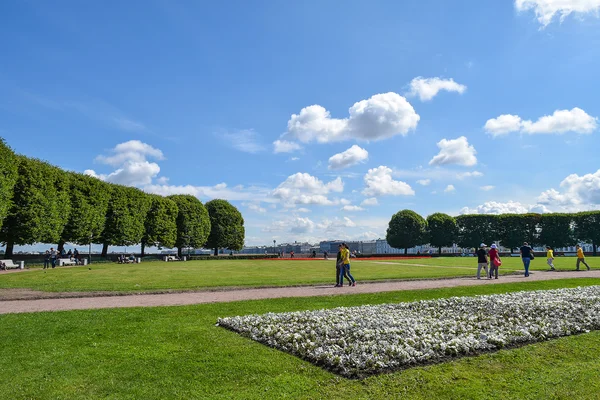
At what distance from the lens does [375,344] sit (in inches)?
309

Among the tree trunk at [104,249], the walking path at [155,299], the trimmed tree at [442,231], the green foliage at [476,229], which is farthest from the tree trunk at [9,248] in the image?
the green foliage at [476,229]

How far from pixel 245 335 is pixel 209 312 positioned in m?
3.43

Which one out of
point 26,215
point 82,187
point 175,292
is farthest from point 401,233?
point 175,292

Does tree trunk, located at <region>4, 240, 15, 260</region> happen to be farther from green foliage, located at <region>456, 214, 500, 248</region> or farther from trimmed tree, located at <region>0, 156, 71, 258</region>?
green foliage, located at <region>456, 214, 500, 248</region>

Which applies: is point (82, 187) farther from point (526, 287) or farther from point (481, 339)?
point (481, 339)

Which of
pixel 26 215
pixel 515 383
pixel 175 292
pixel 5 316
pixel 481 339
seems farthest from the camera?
pixel 26 215

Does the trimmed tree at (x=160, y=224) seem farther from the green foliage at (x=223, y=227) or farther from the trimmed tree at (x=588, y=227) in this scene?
the trimmed tree at (x=588, y=227)

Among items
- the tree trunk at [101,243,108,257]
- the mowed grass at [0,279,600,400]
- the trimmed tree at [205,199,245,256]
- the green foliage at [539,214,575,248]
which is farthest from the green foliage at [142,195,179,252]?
the green foliage at [539,214,575,248]

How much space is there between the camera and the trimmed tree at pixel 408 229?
9556cm

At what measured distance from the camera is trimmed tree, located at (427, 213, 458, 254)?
95.9m

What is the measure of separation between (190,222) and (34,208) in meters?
29.8

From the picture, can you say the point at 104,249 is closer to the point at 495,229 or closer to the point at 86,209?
the point at 86,209

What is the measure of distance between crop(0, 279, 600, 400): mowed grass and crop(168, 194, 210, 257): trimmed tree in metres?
62.1

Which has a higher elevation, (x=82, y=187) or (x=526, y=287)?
(x=82, y=187)
